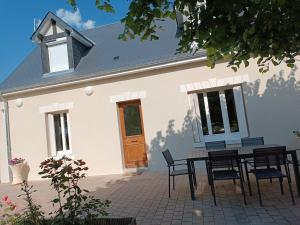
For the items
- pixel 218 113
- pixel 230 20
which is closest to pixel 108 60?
pixel 218 113

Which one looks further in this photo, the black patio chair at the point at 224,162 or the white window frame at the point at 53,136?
the white window frame at the point at 53,136

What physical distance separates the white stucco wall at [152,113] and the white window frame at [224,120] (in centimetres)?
20

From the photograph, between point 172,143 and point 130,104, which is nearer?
point 172,143

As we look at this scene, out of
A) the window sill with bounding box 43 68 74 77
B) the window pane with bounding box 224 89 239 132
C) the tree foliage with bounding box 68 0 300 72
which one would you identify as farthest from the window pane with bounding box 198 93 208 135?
the tree foliage with bounding box 68 0 300 72

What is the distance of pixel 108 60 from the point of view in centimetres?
1088

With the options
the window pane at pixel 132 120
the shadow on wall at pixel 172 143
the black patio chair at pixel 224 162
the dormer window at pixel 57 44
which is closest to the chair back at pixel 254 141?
the black patio chair at pixel 224 162

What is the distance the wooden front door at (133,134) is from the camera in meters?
10.1

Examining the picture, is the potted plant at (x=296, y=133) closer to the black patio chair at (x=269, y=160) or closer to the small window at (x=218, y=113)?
the small window at (x=218, y=113)

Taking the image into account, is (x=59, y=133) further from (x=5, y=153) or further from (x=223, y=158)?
(x=223, y=158)

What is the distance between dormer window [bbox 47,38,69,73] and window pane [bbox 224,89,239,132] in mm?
6385

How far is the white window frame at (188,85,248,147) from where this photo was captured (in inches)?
353

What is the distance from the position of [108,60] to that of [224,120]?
16.0 ft

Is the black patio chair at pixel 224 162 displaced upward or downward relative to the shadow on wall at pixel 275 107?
downward

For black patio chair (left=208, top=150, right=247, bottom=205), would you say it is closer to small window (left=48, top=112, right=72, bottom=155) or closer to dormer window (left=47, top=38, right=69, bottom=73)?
small window (left=48, top=112, right=72, bottom=155)
